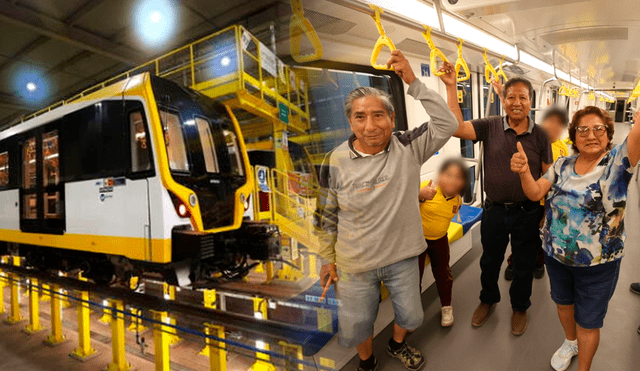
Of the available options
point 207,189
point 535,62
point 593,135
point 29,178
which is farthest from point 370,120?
point 535,62

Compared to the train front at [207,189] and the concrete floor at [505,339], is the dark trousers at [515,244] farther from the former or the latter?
the train front at [207,189]

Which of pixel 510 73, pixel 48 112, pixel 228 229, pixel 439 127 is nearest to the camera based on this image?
pixel 48 112

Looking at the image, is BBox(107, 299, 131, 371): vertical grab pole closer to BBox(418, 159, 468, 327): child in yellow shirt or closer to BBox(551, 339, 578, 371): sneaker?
BBox(418, 159, 468, 327): child in yellow shirt

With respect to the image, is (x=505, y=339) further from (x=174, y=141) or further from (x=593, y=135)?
(x=174, y=141)

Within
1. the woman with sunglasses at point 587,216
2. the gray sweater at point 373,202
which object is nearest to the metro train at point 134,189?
the gray sweater at point 373,202

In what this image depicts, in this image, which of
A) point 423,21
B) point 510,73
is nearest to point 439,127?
point 423,21

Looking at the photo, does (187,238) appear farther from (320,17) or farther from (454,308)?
(454,308)

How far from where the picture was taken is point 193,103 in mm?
822

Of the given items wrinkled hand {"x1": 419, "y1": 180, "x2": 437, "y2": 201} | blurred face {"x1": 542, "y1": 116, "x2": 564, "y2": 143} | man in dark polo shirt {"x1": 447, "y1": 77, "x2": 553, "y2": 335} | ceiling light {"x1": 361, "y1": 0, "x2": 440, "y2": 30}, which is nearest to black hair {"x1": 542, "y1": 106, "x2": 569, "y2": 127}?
blurred face {"x1": 542, "y1": 116, "x2": 564, "y2": 143}

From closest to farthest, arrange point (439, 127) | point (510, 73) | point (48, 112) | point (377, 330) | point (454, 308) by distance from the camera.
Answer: point (48, 112), point (439, 127), point (377, 330), point (454, 308), point (510, 73)

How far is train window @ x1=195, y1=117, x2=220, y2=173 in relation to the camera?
86 cm

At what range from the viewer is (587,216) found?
3.85 feet

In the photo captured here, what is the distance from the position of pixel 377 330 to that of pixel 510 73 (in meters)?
2.98

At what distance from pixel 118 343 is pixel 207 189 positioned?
1.39 feet
